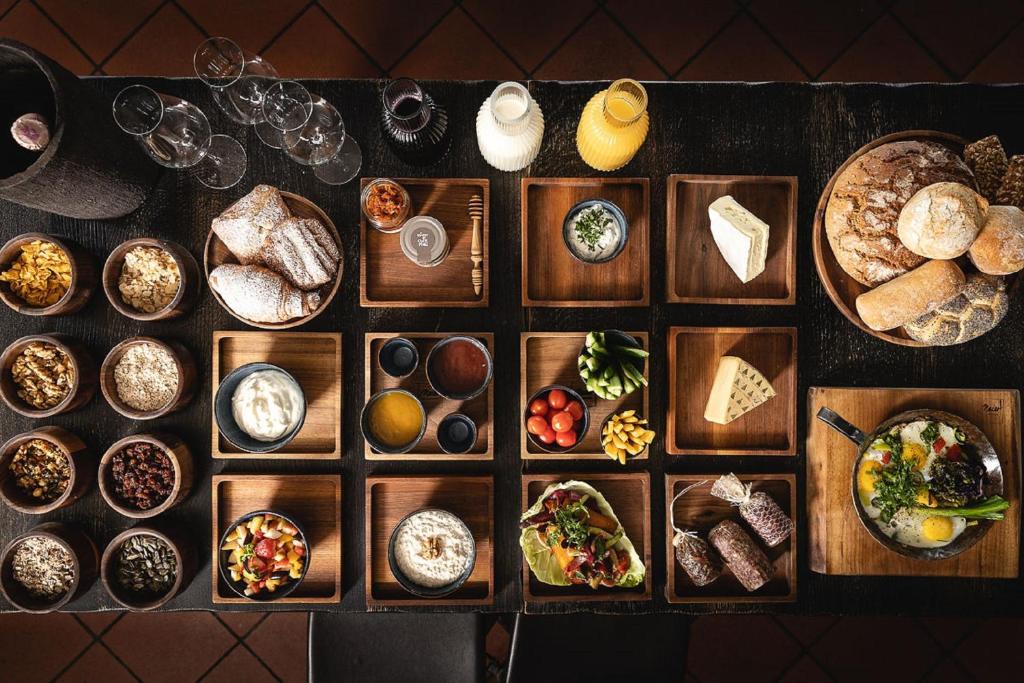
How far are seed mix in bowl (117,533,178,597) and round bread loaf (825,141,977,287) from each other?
6.80 ft

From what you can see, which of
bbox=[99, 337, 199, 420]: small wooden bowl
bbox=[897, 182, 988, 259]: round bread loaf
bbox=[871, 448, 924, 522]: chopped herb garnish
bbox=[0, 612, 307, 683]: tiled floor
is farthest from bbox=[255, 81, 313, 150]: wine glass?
bbox=[0, 612, 307, 683]: tiled floor

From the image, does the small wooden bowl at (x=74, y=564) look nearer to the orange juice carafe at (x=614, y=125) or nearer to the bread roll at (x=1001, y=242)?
the orange juice carafe at (x=614, y=125)

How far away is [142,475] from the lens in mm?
1708

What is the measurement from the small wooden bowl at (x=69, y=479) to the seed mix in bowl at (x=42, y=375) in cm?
8

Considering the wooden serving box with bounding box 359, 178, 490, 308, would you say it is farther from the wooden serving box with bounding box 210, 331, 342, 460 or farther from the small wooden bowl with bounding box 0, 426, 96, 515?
the small wooden bowl with bounding box 0, 426, 96, 515

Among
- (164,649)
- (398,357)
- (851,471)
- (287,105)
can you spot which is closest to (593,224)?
(398,357)

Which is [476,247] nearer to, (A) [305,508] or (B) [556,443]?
(B) [556,443]

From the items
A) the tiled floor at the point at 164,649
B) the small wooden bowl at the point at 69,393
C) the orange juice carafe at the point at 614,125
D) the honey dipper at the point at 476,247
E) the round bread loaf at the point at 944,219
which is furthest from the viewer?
the tiled floor at the point at 164,649

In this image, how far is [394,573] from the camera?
1711mm

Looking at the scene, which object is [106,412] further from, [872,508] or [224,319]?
[872,508]

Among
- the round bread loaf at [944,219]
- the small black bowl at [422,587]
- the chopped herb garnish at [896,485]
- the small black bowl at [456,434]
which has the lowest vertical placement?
the small black bowl at [422,587]

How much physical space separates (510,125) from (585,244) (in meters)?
0.40

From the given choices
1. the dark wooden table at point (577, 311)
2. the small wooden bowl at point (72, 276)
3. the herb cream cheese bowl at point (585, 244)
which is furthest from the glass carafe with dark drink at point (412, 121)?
the small wooden bowl at point (72, 276)

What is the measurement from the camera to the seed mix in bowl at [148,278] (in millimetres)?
1725
